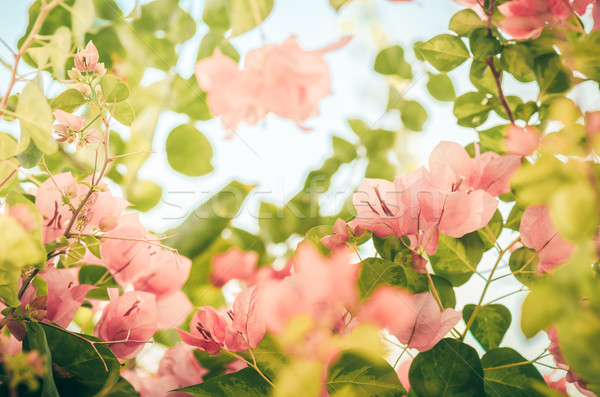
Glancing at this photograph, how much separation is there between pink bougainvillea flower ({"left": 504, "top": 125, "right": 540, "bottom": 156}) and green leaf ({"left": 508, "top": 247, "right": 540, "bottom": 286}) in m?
0.08

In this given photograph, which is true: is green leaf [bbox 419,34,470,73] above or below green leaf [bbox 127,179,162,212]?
above

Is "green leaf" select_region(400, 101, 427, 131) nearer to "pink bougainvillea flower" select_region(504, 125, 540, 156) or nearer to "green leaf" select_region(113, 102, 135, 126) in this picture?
"pink bougainvillea flower" select_region(504, 125, 540, 156)

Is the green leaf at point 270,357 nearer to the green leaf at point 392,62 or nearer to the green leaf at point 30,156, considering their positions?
the green leaf at point 30,156

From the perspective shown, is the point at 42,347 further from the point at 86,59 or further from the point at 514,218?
the point at 514,218

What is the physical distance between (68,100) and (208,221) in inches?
8.0

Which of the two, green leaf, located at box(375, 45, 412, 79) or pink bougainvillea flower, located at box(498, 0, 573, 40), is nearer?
pink bougainvillea flower, located at box(498, 0, 573, 40)

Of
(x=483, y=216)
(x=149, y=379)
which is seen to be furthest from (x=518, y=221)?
(x=149, y=379)

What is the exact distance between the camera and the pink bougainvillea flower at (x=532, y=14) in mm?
294

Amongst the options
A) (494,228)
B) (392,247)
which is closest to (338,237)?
(392,247)

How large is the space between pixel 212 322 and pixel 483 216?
0.62 ft

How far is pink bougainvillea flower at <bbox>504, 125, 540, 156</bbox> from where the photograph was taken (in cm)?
31

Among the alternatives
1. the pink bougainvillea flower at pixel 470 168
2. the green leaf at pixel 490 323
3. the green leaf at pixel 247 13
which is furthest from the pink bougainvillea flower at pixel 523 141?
the green leaf at pixel 247 13

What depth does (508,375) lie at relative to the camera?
0.28 meters

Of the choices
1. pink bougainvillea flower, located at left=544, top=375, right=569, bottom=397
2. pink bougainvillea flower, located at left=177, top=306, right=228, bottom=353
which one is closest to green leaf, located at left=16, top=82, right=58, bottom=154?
pink bougainvillea flower, located at left=177, top=306, right=228, bottom=353
